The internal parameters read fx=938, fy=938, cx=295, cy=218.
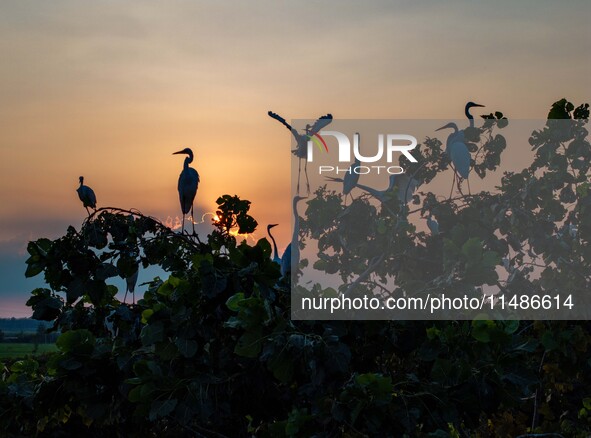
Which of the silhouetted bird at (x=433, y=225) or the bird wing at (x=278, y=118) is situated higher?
the bird wing at (x=278, y=118)

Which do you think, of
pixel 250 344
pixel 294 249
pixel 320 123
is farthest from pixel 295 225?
pixel 250 344

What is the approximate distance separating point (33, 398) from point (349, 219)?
4129 mm

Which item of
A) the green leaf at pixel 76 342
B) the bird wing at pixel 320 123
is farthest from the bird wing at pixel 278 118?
the green leaf at pixel 76 342

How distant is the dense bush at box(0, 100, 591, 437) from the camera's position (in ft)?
17.4

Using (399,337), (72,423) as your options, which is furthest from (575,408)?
(72,423)

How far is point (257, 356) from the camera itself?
19.9ft

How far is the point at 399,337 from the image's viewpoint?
6.39m

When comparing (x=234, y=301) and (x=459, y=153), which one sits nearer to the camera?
(x=234, y=301)

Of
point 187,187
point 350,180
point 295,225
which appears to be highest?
point 187,187

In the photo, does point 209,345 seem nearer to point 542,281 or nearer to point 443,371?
point 443,371

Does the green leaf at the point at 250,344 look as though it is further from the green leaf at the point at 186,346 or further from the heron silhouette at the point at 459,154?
the heron silhouette at the point at 459,154

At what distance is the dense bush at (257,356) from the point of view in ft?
17.4

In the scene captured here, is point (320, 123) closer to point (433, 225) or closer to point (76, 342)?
point (433, 225)

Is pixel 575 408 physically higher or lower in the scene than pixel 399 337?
lower
